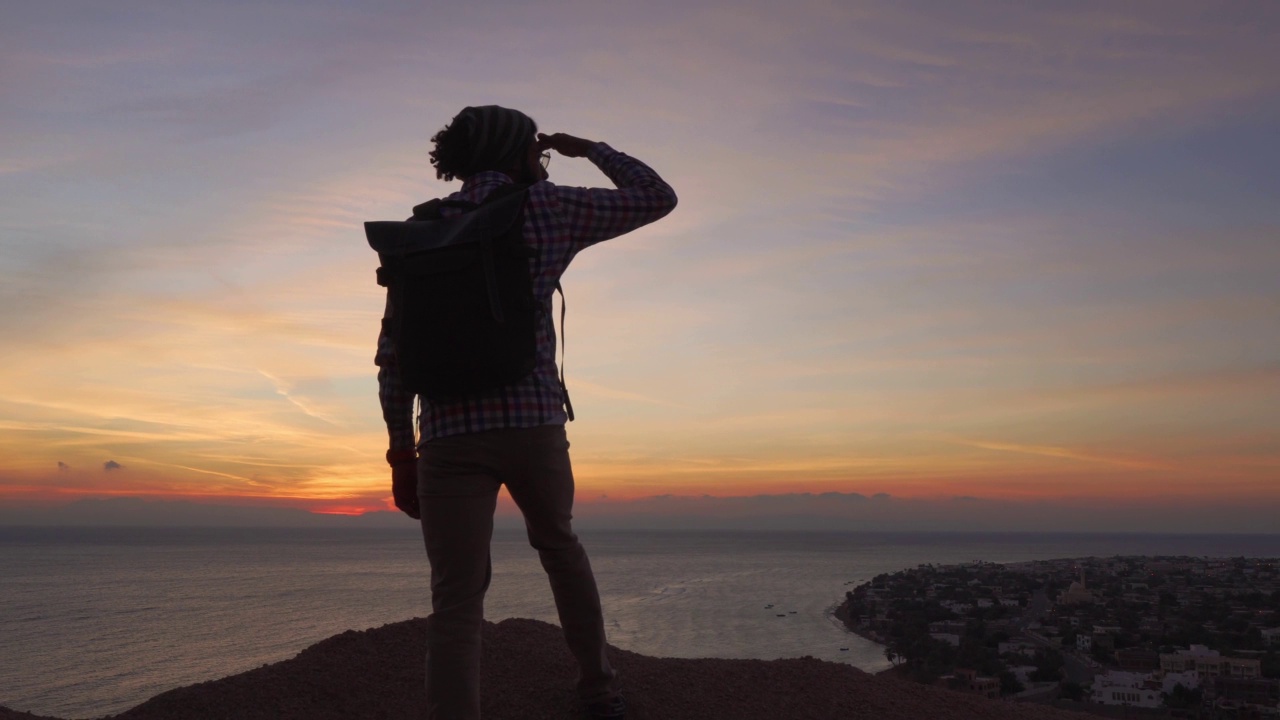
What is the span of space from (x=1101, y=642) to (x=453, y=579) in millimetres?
14665

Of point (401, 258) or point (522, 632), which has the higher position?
point (401, 258)

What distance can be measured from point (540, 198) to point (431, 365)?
620 mm

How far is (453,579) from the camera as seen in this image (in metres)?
2.70

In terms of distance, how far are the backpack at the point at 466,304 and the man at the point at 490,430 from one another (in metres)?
0.07

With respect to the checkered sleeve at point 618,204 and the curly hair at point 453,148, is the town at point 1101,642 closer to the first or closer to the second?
the checkered sleeve at point 618,204

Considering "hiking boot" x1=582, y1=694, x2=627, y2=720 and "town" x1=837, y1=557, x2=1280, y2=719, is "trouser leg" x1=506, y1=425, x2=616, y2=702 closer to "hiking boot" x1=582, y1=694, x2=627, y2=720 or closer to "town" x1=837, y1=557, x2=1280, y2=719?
"hiking boot" x1=582, y1=694, x2=627, y2=720

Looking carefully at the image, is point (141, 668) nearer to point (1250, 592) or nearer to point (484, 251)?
point (484, 251)

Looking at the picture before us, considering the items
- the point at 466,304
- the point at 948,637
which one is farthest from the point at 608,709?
the point at 948,637

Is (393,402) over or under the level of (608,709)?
over

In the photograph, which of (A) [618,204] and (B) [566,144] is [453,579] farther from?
(B) [566,144]

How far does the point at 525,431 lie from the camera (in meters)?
2.67

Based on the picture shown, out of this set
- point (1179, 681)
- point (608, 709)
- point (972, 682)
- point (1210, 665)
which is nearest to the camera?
point (608, 709)

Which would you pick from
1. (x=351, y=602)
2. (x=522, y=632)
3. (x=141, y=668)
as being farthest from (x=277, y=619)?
(x=522, y=632)

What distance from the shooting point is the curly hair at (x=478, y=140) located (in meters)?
2.89
